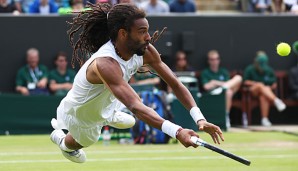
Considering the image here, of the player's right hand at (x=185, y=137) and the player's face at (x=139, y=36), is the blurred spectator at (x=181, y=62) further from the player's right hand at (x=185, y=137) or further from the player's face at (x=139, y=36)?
the player's right hand at (x=185, y=137)

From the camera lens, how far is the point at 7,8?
1591cm

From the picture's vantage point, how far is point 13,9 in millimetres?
15992

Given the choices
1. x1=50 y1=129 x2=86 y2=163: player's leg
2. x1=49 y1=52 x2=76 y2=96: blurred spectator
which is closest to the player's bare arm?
x1=50 y1=129 x2=86 y2=163: player's leg

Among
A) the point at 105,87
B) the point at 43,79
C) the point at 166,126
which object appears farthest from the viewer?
the point at 43,79

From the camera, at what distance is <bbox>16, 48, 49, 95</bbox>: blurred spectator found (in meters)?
15.2

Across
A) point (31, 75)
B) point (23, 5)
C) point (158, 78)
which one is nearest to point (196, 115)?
point (158, 78)

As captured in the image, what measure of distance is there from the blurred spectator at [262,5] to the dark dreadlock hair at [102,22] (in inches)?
435

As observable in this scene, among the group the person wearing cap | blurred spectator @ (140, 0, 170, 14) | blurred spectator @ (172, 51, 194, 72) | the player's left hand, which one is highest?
blurred spectator @ (140, 0, 170, 14)

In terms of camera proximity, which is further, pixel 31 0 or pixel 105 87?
pixel 31 0

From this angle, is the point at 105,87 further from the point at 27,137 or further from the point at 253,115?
the point at 253,115

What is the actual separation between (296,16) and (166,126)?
12126 millimetres

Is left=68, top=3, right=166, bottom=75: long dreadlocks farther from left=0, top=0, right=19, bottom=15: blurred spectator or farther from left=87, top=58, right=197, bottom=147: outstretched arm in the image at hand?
left=0, top=0, right=19, bottom=15: blurred spectator

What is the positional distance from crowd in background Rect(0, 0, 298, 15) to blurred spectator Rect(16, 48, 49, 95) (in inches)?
45.6

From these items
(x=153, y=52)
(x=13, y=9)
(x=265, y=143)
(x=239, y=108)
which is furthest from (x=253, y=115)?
(x=153, y=52)
